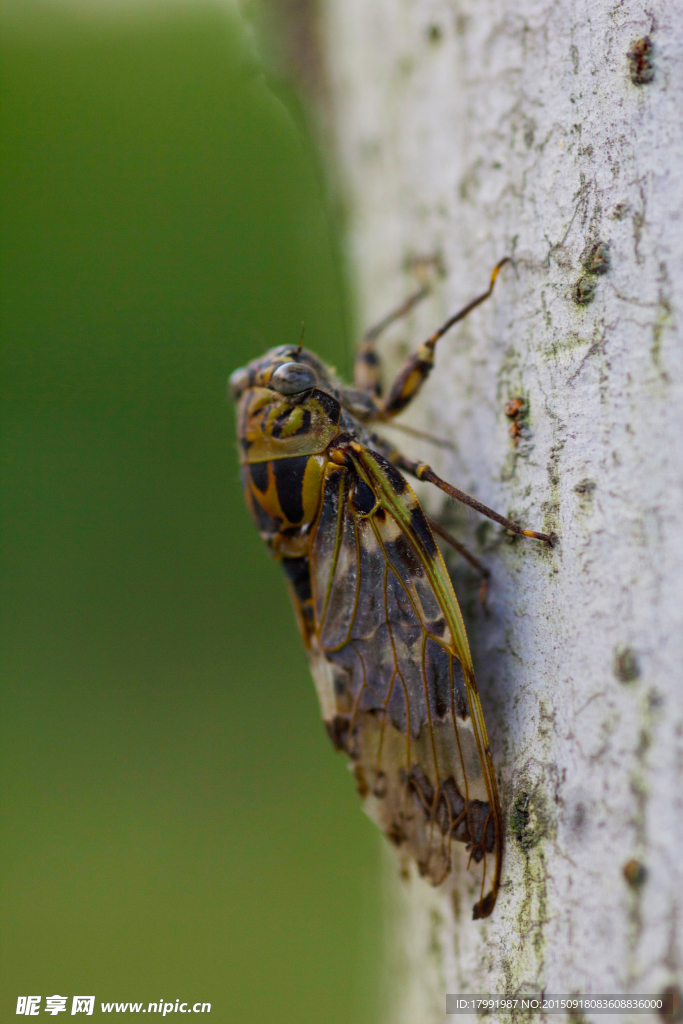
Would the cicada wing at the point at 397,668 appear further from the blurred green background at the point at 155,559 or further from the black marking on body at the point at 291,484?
the blurred green background at the point at 155,559

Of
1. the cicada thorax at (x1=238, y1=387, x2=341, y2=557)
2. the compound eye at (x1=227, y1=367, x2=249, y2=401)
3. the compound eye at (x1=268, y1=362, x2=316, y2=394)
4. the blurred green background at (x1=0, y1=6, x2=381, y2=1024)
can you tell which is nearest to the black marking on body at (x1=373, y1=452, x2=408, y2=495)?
the cicada thorax at (x1=238, y1=387, x2=341, y2=557)

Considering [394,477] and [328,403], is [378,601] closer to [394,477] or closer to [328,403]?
[394,477]

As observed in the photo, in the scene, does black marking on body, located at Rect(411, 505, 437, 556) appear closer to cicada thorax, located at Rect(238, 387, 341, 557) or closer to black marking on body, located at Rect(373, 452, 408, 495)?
black marking on body, located at Rect(373, 452, 408, 495)

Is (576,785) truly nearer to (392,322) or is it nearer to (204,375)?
(392,322)

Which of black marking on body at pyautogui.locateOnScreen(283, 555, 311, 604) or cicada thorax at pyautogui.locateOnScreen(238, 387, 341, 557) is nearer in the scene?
cicada thorax at pyautogui.locateOnScreen(238, 387, 341, 557)

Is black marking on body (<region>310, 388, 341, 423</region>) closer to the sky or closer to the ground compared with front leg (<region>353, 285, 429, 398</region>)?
closer to the ground

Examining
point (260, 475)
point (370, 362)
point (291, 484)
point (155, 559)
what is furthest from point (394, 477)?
point (155, 559)
